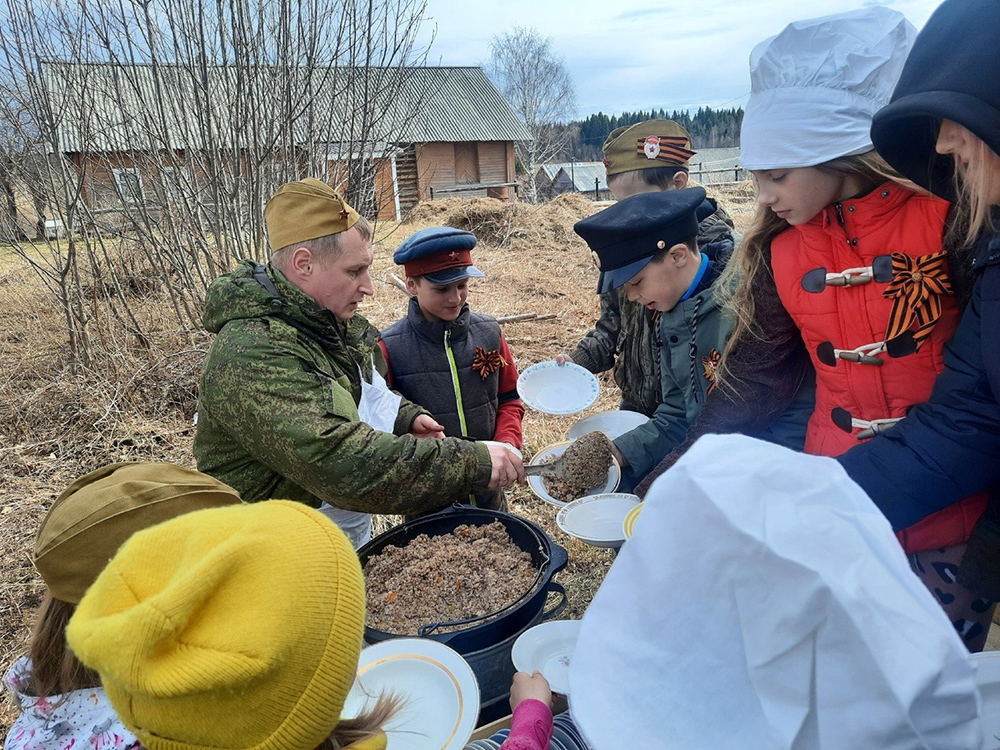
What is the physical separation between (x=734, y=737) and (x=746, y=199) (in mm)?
25932

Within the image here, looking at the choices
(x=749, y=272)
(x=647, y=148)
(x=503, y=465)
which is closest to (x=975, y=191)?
(x=749, y=272)

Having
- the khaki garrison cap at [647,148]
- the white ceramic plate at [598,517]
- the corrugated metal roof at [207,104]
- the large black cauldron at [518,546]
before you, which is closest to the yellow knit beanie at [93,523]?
the large black cauldron at [518,546]

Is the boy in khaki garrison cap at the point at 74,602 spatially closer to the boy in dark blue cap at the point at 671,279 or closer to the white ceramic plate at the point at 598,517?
the white ceramic plate at the point at 598,517

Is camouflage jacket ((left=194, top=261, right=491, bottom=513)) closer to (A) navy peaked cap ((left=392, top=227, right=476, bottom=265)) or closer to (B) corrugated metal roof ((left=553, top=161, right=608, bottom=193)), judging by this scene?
(A) navy peaked cap ((left=392, top=227, right=476, bottom=265))

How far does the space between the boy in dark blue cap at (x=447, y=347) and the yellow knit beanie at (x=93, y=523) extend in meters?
1.75

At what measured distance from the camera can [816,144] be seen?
159cm

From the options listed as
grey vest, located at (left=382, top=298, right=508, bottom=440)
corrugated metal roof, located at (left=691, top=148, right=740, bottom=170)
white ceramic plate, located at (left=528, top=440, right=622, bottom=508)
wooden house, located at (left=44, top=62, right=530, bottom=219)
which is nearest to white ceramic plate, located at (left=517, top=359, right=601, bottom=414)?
grey vest, located at (left=382, top=298, right=508, bottom=440)

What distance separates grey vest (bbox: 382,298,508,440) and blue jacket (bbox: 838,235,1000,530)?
74.2 inches

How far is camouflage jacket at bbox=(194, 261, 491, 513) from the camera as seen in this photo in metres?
1.92

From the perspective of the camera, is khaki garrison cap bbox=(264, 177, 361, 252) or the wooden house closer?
khaki garrison cap bbox=(264, 177, 361, 252)

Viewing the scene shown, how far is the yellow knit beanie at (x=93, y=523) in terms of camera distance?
4.07ft

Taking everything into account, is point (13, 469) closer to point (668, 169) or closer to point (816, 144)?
point (668, 169)

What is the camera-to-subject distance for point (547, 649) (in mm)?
1620

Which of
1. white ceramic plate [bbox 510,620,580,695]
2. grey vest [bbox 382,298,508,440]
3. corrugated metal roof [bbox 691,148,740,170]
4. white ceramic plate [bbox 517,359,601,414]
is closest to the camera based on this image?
white ceramic plate [bbox 510,620,580,695]
